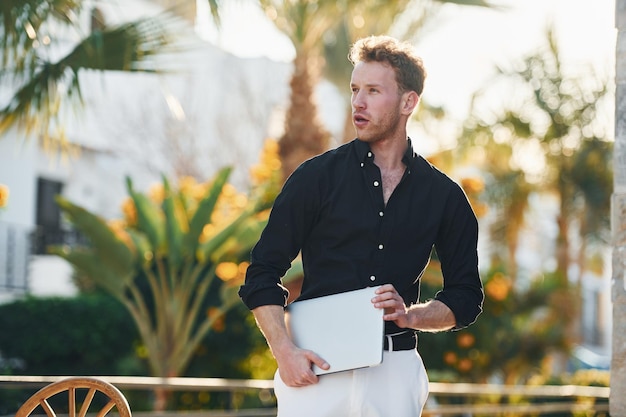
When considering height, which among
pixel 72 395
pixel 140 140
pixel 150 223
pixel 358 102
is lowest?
pixel 72 395

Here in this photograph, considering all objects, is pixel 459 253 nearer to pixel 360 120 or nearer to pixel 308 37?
pixel 360 120

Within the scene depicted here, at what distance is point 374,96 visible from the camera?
8.94ft

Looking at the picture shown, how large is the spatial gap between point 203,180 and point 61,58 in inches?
655

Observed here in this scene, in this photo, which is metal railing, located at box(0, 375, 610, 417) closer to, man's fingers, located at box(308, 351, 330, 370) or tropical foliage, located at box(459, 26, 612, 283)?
man's fingers, located at box(308, 351, 330, 370)

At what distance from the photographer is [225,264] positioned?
394 inches

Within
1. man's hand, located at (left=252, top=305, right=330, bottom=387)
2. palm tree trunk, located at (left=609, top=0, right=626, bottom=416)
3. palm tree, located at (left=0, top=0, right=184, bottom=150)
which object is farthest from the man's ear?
palm tree, located at (left=0, top=0, right=184, bottom=150)

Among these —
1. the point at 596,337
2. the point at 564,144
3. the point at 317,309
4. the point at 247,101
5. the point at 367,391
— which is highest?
the point at 247,101

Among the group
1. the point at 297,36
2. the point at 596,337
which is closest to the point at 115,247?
the point at 297,36

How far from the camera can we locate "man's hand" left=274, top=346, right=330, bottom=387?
102 inches

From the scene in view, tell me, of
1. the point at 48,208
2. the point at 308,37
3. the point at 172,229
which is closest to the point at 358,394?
the point at 172,229

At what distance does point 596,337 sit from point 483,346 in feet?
89.3

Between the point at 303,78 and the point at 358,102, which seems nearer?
the point at 358,102

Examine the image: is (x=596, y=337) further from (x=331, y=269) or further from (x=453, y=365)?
(x=331, y=269)

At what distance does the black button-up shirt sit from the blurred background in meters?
2.41
